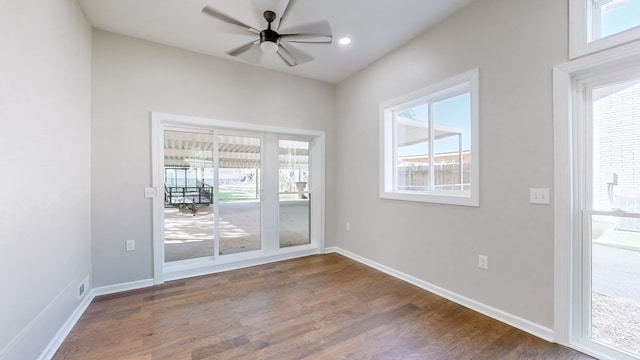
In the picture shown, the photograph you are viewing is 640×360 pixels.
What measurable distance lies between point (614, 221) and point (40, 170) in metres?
4.10

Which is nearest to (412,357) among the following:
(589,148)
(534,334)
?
Result: (534,334)

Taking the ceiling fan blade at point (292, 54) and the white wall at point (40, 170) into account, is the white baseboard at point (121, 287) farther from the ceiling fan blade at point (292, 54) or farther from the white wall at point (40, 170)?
the ceiling fan blade at point (292, 54)

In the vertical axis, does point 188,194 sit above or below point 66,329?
above

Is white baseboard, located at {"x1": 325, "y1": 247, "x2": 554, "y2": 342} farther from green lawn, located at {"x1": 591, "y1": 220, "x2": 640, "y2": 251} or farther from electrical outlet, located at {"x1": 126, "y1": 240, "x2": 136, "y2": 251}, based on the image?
electrical outlet, located at {"x1": 126, "y1": 240, "x2": 136, "y2": 251}

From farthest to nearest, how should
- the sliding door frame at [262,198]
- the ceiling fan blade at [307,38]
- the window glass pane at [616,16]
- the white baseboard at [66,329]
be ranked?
1. the sliding door frame at [262,198]
2. the ceiling fan blade at [307,38]
3. the white baseboard at [66,329]
4. the window glass pane at [616,16]

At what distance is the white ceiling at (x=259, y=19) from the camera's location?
2486mm

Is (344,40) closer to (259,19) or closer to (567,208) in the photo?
(259,19)

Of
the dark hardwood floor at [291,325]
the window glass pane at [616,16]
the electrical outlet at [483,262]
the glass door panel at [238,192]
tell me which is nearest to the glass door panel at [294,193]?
the glass door panel at [238,192]

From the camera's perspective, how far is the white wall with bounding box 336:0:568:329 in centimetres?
204

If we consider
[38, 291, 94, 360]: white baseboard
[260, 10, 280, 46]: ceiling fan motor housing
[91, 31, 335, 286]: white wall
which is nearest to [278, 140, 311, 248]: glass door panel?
[91, 31, 335, 286]: white wall

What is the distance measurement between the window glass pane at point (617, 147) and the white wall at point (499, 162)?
278 millimetres

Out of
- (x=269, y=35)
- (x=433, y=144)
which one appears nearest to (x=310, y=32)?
(x=269, y=35)

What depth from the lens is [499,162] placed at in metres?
2.32

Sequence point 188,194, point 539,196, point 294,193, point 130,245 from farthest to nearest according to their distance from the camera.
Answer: point 294,193 → point 188,194 → point 130,245 → point 539,196
